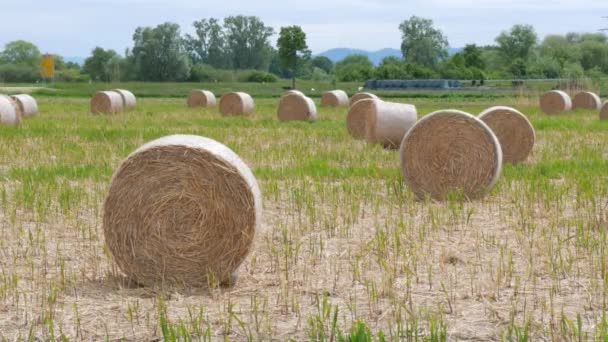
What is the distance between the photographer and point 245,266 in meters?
7.24

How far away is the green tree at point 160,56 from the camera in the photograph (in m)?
85.1

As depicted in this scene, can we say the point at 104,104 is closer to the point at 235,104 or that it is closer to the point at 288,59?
the point at 235,104

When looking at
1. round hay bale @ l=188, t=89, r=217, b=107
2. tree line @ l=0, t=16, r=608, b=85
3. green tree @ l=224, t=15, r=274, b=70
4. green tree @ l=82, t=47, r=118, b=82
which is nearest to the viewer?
round hay bale @ l=188, t=89, r=217, b=107

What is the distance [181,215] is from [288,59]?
217ft

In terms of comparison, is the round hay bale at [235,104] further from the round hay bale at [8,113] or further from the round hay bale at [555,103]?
the round hay bale at [555,103]

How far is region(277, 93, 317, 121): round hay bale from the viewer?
2364 cm

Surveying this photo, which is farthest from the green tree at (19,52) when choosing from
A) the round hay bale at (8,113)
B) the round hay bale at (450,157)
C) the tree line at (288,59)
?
the round hay bale at (450,157)

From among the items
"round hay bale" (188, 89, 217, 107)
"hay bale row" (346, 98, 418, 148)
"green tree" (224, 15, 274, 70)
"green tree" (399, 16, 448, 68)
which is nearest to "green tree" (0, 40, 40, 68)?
"green tree" (224, 15, 274, 70)

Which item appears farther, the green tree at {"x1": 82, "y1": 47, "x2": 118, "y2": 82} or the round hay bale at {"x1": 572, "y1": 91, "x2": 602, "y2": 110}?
the green tree at {"x1": 82, "y1": 47, "x2": 118, "y2": 82}

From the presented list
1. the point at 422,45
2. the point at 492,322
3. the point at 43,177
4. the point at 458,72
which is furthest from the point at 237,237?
the point at 422,45

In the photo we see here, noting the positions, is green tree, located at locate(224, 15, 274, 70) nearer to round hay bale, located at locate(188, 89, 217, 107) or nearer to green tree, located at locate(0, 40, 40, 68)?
green tree, located at locate(0, 40, 40, 68)

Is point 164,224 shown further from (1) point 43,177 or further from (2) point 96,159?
(2) point 96,159

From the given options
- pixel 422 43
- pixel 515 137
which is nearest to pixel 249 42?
pixel 422 43

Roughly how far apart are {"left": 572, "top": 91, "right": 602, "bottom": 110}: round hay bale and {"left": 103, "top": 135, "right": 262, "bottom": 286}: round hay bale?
25.4 meters
